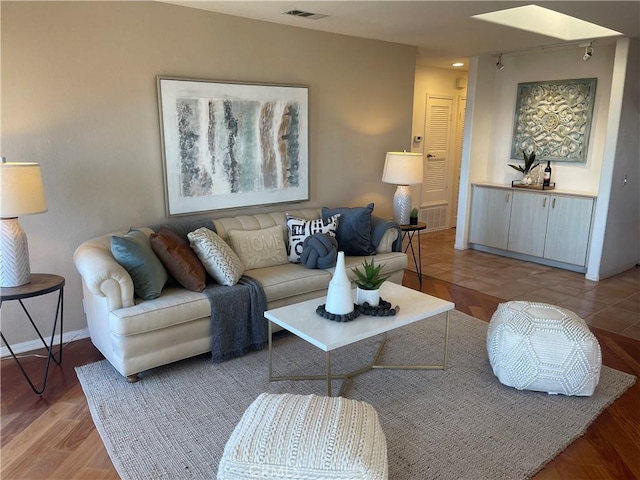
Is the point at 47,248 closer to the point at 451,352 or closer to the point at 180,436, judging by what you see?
the point at 180,436

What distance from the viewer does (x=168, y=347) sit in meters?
2.94

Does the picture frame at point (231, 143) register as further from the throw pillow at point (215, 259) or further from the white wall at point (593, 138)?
the white wall at point (593, 138)

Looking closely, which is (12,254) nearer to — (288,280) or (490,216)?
(288,280)

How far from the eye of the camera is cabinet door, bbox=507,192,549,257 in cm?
548

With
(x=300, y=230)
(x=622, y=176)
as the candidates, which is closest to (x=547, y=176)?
(x=622, y=176)

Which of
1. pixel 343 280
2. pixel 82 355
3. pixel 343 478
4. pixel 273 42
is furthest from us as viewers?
pixel 273 42

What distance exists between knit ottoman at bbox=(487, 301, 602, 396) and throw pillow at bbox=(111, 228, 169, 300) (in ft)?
6.87

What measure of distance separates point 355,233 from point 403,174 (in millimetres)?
901

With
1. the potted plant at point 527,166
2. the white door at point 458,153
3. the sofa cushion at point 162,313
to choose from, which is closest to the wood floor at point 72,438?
the sofa cushion at point 162,313

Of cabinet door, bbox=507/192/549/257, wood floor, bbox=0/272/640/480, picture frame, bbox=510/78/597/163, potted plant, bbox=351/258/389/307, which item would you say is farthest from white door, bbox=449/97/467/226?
potted plant, bbox=351/258/389/307

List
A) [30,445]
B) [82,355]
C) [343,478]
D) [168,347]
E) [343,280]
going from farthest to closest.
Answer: [82,355] < [168,347] < [343,280] < [30,445] < [343,478]

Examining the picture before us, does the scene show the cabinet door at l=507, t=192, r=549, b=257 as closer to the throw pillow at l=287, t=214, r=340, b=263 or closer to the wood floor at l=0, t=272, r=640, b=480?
the wood floor at l=0, t=272, r=640, b=480

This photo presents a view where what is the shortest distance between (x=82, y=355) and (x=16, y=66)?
6.15 feet

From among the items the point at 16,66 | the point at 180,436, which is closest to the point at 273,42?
the point at 16,66
